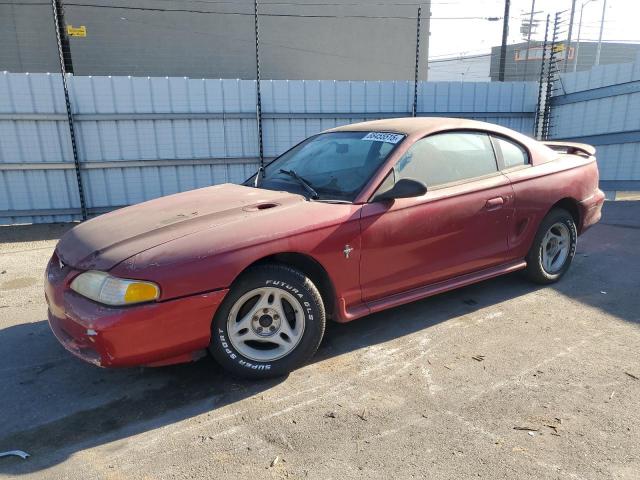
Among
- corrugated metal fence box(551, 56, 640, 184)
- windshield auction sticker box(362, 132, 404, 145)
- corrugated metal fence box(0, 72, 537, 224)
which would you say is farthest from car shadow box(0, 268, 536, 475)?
corrugated metal fence box(551, 56, 640, 184)

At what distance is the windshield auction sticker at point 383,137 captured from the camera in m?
3.55

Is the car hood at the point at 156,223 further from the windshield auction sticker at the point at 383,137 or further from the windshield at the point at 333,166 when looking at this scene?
the windshield auction sticker at the point at 383,137

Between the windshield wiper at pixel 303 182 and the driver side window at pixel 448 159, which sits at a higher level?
the driver side window at pixel 448 159

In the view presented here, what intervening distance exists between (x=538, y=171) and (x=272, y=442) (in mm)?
3220

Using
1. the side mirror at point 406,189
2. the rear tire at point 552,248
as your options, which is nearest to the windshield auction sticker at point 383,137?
the side mirror at point 406,189

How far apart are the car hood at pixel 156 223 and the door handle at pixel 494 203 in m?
1.52

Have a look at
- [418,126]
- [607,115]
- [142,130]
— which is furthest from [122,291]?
[607,115]

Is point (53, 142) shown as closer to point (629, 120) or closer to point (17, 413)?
point (17, 413)

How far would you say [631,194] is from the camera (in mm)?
10227

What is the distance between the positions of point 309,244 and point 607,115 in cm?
844

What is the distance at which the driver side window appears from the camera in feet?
11.4

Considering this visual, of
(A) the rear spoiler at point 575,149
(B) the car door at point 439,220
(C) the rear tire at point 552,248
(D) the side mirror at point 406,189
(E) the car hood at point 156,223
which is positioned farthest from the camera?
(A) the rear spoiler at point 575,149

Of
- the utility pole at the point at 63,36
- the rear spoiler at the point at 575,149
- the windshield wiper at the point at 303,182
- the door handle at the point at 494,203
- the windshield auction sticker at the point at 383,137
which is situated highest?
the utility pole at the point at 63,36

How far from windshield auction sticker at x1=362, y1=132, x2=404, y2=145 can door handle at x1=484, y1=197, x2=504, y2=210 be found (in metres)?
0.88
